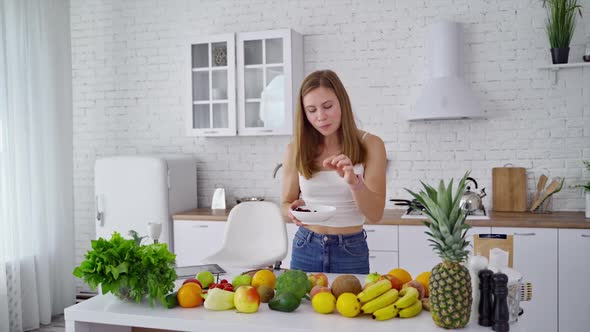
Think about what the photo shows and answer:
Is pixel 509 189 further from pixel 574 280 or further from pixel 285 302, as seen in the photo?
pixel 285 302

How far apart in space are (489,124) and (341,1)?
5.41 feet

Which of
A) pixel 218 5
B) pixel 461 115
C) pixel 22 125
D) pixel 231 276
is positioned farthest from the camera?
pixel 218 5

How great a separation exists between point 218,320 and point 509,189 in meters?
3.35

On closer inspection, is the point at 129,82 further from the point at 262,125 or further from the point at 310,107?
the point at 310,107

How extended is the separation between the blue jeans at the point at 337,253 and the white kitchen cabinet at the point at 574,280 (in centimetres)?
195

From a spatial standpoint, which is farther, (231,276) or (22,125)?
(22,125)

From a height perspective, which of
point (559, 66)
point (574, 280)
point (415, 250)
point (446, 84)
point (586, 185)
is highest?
point (559, 66)

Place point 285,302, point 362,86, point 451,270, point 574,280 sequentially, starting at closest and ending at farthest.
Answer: point 451,270, point 285,302, point 574,280, point 362,86

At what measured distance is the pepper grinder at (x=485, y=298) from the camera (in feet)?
6.12

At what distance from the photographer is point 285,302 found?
2033 millimetres

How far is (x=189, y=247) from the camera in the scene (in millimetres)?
4992

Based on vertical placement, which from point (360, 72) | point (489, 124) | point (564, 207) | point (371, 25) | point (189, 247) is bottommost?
point (189, 247)

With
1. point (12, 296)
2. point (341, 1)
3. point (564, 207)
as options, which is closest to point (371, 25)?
point (341, 1)

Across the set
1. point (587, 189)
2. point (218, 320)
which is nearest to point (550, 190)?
point (587, 189)
